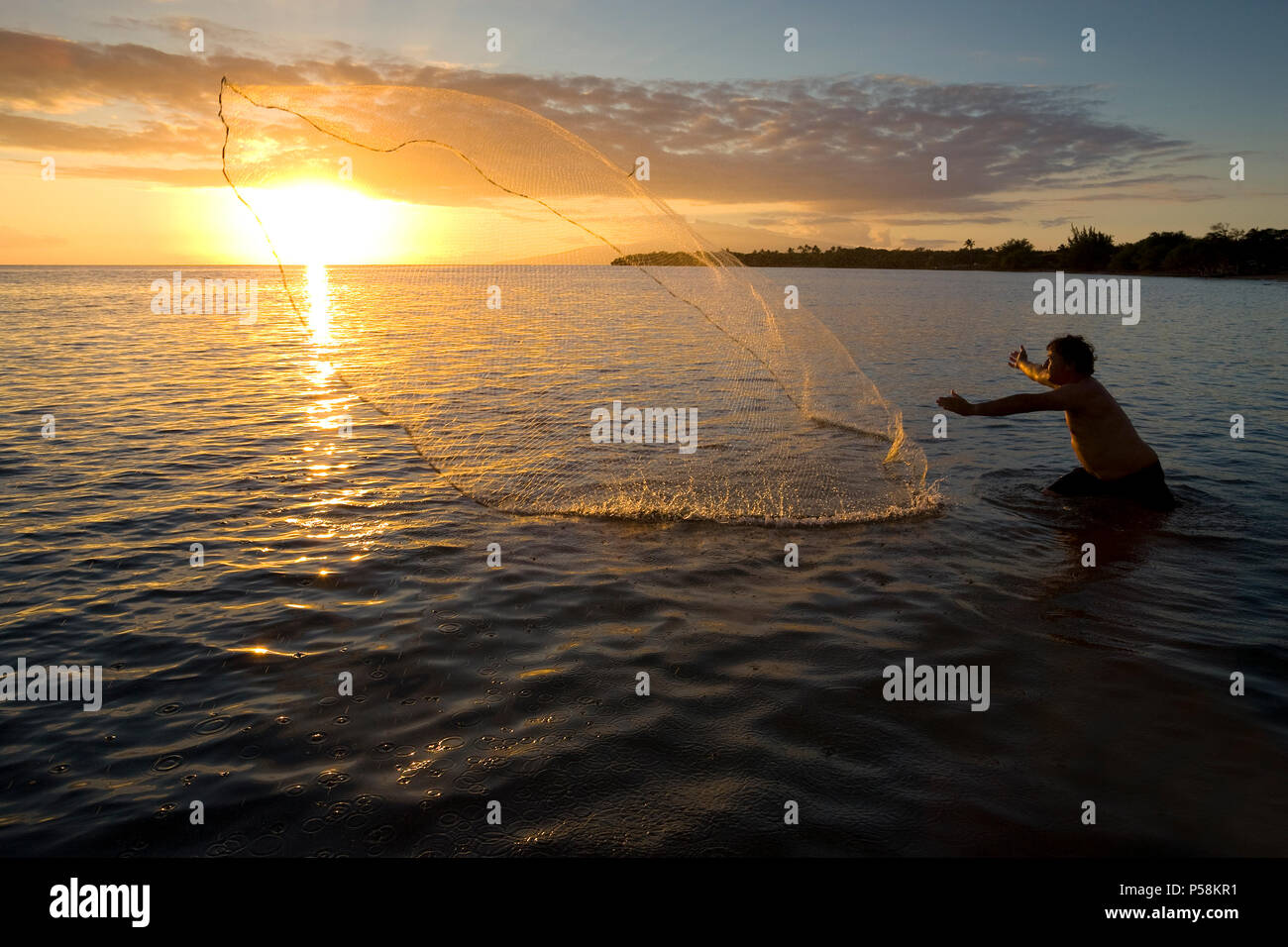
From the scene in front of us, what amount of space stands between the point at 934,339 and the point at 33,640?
30.4m

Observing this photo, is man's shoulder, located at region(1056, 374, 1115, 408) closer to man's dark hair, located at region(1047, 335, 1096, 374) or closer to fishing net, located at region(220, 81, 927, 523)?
man's dark hair, located at region(1047, 335, 1096, 374)

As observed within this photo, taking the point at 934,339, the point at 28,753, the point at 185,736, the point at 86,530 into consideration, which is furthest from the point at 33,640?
the point at 934,339

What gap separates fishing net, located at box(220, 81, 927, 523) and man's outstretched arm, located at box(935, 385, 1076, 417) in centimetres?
162

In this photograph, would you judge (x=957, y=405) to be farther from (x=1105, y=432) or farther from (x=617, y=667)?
(x=617, y=667)

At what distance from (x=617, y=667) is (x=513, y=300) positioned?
6229 millimetres

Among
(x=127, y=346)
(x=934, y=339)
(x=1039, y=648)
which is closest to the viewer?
(x=1039, y=648)

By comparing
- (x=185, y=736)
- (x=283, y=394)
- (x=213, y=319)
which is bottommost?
(x=185, y=736)

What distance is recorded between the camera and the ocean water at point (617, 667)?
13.6 feet

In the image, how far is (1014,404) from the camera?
8820 millimetres

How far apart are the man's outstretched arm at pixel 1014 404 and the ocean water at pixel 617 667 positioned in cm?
136

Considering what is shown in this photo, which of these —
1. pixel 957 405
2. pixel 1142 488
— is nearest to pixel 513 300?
pixel 957 405

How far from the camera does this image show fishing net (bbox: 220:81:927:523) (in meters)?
8.45

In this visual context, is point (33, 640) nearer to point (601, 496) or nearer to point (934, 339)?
point (601, 496)
